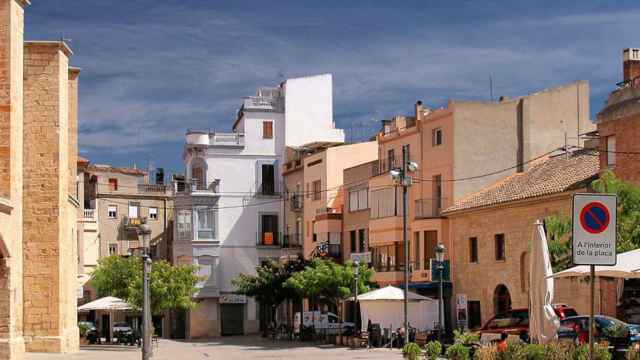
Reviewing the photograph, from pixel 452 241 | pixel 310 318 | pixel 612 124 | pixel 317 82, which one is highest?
pixel 317 82

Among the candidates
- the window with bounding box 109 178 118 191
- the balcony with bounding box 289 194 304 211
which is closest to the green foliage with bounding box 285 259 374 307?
the balcony with bounding box 289 194 304 211

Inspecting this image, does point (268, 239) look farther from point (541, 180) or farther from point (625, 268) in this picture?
point (625, 268)

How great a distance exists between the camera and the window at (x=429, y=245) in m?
51.9

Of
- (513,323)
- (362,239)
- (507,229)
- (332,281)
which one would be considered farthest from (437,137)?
(513,323)

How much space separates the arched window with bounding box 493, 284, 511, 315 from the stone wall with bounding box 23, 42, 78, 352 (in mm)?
18696

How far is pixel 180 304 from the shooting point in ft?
184

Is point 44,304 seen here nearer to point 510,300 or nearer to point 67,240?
point 67,240

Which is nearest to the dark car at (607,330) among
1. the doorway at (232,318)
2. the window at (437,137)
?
the window at (437,137)

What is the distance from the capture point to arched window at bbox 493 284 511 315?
46.9 meters

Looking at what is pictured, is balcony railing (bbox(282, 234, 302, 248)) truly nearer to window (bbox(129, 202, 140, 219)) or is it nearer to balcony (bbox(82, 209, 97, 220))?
window (bbox(129, 202, 140, 219))

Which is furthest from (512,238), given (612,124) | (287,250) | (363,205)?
(287,250)

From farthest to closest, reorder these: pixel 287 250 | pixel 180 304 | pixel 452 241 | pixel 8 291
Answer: pixel 287 250
pixel 180 304
pixel 452 241
pixel 8 291

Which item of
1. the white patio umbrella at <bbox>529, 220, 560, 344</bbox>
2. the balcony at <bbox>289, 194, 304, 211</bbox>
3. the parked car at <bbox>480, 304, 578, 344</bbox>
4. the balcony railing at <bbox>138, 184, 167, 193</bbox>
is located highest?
the balcony railing at <bbox>138, 184, 167, 193</bbox>

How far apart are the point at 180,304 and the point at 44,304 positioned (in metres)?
19.5
